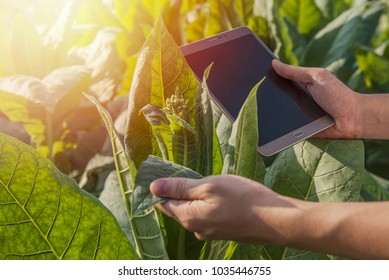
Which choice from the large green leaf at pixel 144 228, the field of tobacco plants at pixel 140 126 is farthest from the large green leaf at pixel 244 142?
the large green leaf at pixel 144 228

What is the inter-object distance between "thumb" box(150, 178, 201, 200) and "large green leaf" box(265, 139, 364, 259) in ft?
0.72

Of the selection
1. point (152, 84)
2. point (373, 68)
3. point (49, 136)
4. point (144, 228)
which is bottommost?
point (373, 68)

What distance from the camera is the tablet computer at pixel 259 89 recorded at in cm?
A: 105

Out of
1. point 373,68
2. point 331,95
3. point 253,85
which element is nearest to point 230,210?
point 253,85

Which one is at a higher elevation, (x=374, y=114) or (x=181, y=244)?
(x=181, y=244)

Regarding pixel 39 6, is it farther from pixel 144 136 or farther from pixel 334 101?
pixel 144 136

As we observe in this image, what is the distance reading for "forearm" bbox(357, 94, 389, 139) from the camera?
4.06ft

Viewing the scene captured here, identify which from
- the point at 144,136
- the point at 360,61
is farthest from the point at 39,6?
the point at 144,136

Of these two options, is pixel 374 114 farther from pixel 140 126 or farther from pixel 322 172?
pixel 140 126

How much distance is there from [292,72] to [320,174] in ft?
0.76

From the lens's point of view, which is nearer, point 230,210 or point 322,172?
point 230,210

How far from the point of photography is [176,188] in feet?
2.52

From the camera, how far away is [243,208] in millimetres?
809

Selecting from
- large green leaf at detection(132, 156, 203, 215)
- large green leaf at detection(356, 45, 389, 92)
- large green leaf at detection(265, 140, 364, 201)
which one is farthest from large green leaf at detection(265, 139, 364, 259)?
large green leaf at detection(356, 45, 389, 92)
